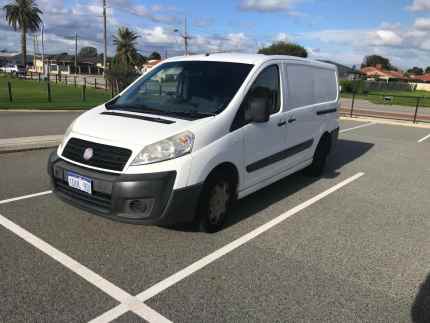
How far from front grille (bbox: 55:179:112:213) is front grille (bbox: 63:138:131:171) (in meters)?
0.28

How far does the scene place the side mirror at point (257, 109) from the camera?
14.2ft

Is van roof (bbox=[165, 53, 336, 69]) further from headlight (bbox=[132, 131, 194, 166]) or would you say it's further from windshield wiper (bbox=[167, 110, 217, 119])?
headlight (bbox=[132, 131, 194, 166])

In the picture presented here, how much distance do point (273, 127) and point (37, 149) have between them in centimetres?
539

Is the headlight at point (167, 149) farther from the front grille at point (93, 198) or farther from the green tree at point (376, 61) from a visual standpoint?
the green tree at point (376, 61)

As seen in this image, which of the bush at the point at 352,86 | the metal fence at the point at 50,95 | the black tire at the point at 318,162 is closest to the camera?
the black tire at the point at 318,162

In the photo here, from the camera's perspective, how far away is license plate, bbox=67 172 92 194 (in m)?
3.75

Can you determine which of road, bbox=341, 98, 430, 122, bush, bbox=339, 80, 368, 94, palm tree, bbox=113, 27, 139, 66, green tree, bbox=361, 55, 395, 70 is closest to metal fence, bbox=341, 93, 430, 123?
road, bbox=341, 98, 430, 122

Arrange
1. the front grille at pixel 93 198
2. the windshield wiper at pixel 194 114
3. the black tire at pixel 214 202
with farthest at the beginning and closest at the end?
the windshield wiper at pixel 194 114
the black tire at pixel 214 202
the front grille at pixel 93 198

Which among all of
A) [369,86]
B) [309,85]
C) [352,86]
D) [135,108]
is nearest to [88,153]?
[135,108]

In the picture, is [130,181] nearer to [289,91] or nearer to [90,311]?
[90,311]

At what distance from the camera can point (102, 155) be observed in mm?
3752

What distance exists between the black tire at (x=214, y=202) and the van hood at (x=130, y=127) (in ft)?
2.09

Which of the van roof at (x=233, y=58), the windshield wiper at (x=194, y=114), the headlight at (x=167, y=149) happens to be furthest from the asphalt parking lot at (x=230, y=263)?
the van roof at (x=233, y=58)

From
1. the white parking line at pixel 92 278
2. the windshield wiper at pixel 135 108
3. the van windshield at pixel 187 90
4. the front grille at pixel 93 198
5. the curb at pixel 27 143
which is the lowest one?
the white parking line at pixel 92 278
